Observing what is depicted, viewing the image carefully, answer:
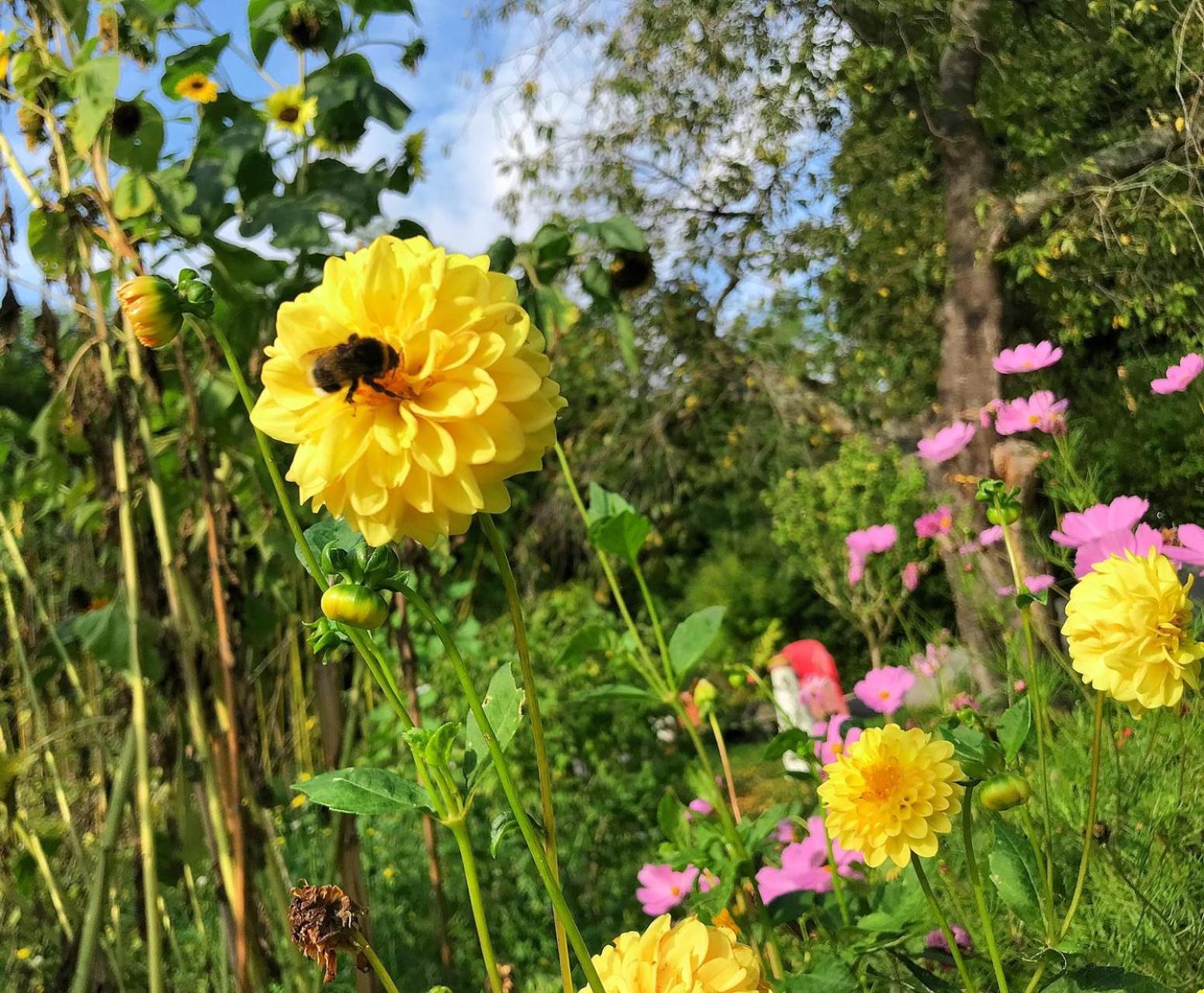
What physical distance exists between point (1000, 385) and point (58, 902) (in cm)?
298

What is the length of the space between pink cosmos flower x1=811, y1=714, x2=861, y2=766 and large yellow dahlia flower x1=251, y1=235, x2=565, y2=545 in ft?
1.22

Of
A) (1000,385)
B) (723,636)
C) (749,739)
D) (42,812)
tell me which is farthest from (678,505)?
(42,812)

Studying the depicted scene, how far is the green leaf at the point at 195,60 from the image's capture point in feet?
3.75

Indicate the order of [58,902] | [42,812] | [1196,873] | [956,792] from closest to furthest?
[956,792], [1196,873], [58,902], [42,812]

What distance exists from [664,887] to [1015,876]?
0.57 metres

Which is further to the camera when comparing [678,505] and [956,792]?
[678,505]

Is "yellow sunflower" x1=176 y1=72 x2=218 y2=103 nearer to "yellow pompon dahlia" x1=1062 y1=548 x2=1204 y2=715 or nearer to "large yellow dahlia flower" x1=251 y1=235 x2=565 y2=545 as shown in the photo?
"large yellow dahlia flower" x1=251 y1=235 x2=565 y2=545

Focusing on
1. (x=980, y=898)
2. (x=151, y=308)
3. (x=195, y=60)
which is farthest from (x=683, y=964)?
(x=195, y=60)

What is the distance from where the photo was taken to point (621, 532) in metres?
0.76

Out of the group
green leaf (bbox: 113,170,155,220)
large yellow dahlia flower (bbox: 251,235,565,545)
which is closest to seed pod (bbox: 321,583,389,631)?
large yellow dahlia flower (bbox: 251,235,565,545)

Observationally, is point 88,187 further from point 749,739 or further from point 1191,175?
point 749,739

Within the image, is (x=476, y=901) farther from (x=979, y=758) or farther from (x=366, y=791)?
(x=979, y=758)

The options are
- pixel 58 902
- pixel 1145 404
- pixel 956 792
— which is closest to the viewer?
pixel 956 792

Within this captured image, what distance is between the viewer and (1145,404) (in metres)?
3.03
